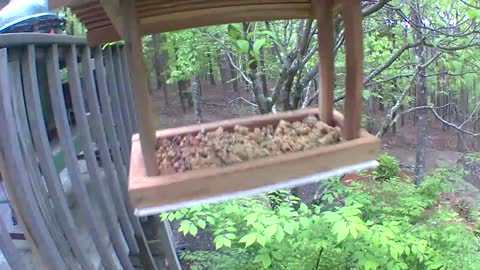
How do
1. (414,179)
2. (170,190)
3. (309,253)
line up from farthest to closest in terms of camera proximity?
(414,179) → (309,253) → (170,190)

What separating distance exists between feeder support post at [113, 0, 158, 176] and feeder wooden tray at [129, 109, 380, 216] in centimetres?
7

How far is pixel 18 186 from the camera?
1695mm

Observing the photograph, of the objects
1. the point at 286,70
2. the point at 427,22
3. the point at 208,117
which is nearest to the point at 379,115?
the point at 208,117

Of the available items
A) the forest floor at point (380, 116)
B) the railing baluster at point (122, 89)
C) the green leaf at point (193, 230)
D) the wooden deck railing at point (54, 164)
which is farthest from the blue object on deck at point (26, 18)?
the forest floor at point (380, 116)

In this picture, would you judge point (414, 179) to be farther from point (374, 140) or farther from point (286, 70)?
point (374, 140)

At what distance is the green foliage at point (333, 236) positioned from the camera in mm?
2311

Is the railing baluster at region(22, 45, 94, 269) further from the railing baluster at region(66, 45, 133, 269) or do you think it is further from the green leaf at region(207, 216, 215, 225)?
the green leaf at region(207, 216, 215, 225)

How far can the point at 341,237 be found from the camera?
2.08 m

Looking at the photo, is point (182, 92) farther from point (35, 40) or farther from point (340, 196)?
point (35, 40)

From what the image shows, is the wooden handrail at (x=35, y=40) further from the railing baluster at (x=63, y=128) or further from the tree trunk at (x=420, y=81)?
the tree trunk at (x=420, y=81)

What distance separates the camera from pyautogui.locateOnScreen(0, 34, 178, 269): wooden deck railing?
169 centimetres

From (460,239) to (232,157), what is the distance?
2.30m

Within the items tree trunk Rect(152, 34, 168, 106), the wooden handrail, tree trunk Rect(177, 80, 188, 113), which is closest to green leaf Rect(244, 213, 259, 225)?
the wooden handrail

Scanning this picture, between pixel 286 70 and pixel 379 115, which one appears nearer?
pixel 286 70
